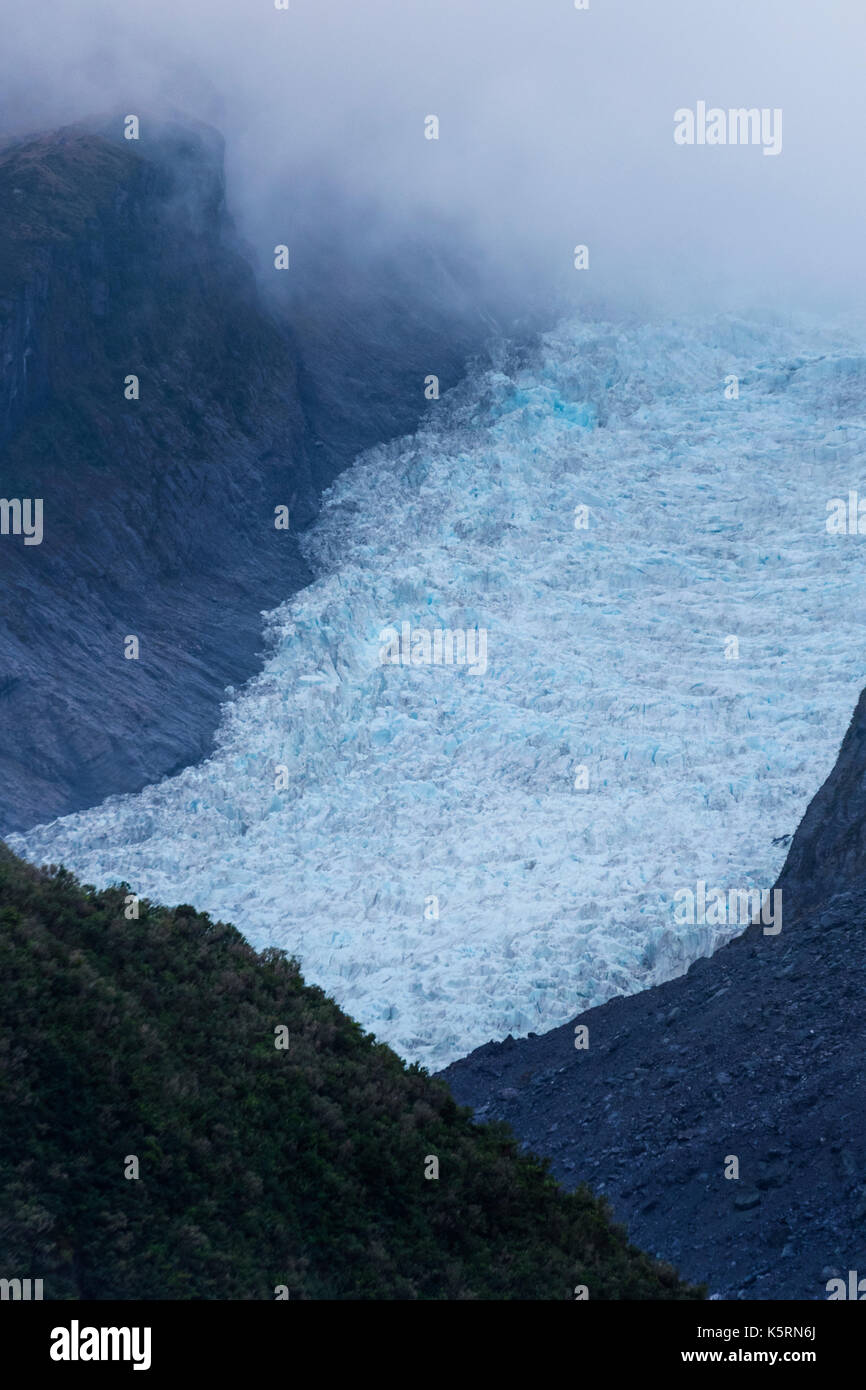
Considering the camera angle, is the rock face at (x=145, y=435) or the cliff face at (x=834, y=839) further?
the rock face at (x=145, y=435)

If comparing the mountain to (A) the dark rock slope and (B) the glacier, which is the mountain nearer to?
(A) the dark rock slope

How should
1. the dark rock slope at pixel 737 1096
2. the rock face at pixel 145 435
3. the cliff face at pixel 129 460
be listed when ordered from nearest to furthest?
the dark rock slope at pixel 737 1096
the cliff face at pixel 129 460
the rock face at pixel 145 435

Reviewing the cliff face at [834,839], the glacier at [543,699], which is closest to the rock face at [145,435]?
the glacier at [543,699]

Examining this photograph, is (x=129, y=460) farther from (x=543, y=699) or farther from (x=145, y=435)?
(x=543, y=699)

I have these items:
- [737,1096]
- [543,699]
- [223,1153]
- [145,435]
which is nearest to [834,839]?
[737,1096]

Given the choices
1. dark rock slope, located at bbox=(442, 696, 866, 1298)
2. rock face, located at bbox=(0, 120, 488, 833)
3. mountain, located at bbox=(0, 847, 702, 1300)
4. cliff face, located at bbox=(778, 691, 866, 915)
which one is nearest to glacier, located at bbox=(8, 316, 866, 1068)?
rock face, located at bbox=(0, 120, 488, 833)

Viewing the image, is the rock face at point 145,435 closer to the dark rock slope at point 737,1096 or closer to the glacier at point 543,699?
the glacier at point 543,699

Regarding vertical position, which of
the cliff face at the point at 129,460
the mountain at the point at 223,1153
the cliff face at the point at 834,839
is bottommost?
the mountain at the point at 223,1153
